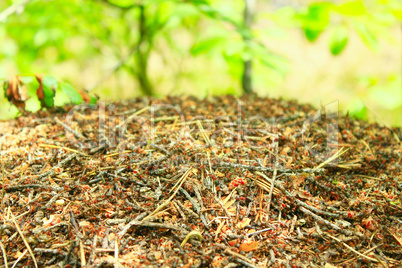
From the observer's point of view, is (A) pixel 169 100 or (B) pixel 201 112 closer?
(B) pixel 201 112

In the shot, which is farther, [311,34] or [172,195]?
[311,34]

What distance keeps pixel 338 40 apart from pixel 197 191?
1366 mm

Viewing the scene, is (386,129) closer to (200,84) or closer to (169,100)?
(169,100)

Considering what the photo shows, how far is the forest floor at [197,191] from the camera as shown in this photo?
1.05 meters

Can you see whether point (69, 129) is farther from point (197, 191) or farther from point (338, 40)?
point (338, 40)

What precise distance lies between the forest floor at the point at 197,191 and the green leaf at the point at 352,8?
2.10 ft

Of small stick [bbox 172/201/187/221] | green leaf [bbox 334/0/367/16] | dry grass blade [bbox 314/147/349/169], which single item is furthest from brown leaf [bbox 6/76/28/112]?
green leaf [bbox 334/0/367/16]

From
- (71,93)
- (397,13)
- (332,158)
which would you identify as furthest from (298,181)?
(71,93)

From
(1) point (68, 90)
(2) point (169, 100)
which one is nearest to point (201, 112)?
(2) point (169, 100)

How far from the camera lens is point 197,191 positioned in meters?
1.25

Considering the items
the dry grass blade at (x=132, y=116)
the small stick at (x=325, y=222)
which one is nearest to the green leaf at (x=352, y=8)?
the small stick at (x=325, y=222)

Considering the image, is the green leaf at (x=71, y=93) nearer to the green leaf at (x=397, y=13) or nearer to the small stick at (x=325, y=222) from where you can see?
the small stick at (x=325, y=222)

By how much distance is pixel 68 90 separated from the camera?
1.78 metres

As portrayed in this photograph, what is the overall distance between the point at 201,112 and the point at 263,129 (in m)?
0.43
